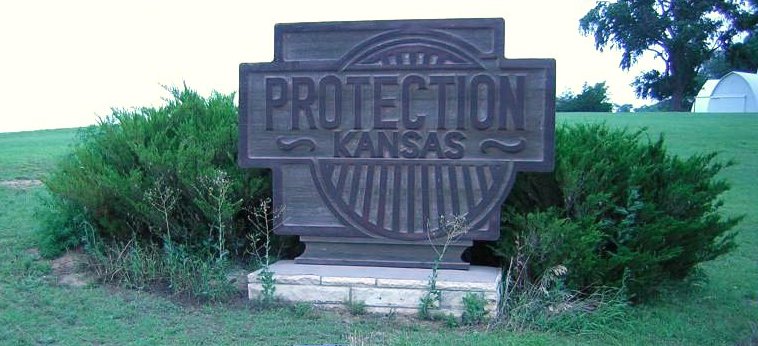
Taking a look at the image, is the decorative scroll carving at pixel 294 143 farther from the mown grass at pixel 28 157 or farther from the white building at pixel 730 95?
the white building at pixel 730 95

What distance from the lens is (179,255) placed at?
274 inches

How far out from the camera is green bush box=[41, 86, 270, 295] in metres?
6.93

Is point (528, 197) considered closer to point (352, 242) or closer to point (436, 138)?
point (436, 138)

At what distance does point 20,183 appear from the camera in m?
12.9

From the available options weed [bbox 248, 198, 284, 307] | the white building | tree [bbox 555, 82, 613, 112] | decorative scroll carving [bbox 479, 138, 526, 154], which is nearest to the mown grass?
weed [bbox 248, 198, 284, 307]

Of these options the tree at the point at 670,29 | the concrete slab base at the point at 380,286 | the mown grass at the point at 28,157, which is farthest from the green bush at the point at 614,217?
the tree at the point at 670,29

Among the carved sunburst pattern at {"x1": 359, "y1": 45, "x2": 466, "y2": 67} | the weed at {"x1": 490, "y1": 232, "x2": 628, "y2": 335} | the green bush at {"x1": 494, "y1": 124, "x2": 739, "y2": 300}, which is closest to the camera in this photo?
the weed at {"x1": 490, "y1": 232, "x2": 628, "y2": 335}

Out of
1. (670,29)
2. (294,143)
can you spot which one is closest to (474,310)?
(294,143)

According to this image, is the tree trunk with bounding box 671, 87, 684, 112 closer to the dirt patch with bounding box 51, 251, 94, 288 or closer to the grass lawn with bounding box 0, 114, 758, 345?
the grass lawn with bounding box 0, 114, 758, 345

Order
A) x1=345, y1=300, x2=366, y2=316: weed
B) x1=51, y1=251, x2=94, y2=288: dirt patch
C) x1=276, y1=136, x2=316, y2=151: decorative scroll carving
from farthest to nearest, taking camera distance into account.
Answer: x1=51, y1=251, x2=94, y2=288: dirt patch → x1=276, y1=136, x2=316, y2=151: decorative scroll carving → x1=345, y1=300, x2=366, y2=316: weed

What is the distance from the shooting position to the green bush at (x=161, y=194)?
6930mm

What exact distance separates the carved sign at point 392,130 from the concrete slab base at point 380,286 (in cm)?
25

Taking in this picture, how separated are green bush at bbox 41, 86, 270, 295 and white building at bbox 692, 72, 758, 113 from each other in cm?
4560

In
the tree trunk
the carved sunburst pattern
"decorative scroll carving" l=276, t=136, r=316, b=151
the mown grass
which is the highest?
the tree trunk
